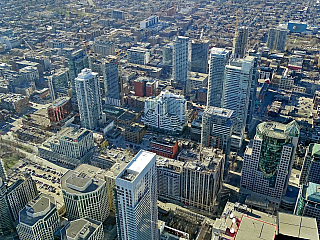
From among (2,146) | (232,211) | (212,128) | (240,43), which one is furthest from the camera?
(240,43)

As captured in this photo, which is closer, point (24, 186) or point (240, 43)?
point (24, 186)

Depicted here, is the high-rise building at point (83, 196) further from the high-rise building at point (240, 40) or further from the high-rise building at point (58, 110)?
the high-rise building at point (240, 40)

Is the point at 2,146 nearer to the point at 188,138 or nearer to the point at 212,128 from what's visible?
the point at 188,138

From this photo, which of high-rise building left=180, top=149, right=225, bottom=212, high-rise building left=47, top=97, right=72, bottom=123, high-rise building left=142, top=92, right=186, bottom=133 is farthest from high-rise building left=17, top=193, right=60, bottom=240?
high-rise building left=142, top=92, right=186, bottom=133

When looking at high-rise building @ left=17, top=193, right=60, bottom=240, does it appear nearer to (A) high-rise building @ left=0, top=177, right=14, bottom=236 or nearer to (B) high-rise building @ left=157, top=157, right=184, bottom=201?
(A) high-rise building @ left=0, top=177, right=14, bottom=236

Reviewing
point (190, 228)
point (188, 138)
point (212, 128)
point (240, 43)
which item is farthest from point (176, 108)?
point (190, 228)

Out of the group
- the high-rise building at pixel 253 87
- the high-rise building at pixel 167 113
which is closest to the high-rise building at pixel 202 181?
the high-rise building at pixel 167 113
